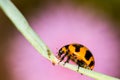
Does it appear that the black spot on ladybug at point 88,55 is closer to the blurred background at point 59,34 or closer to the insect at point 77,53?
the insect at point 77,53

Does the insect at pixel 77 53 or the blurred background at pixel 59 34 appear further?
the blurred background at pixel 59 34

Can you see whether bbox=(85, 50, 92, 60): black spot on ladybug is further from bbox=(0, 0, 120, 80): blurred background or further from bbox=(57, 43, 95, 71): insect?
bbox=(0, 0, 120, 80): blurred background

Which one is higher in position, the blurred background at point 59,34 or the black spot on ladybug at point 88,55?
the blurred background at point 59,34

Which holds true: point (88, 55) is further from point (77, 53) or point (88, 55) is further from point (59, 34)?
point (59, 34)

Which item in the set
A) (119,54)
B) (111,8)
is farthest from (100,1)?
(119,54)

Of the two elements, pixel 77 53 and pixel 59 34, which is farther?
pixel 59 34

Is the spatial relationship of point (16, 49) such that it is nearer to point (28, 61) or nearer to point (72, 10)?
point (28, 61)

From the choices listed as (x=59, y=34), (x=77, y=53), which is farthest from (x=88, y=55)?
(x=59, y=34)

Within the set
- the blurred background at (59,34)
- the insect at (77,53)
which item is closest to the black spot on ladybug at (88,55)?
the insect at (77,53)
